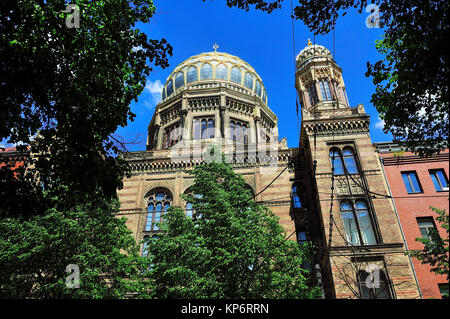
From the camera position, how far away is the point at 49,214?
14.1m

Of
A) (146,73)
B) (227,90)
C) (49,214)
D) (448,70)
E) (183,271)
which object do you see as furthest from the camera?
(227,90)

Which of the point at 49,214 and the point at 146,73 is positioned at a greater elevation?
the point at 146,73

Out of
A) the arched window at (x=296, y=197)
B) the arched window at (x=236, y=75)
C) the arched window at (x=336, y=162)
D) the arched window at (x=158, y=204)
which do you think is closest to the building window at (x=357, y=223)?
the arched window at (x=336, y=162)

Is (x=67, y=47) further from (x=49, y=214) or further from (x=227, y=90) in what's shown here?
(x=227, y=90)

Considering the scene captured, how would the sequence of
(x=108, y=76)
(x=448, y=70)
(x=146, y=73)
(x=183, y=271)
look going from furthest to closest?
1. (x=183, y=271)
2. (x=146, y=73)
3. (x=108, y=76)
4. (x=448, y=70)

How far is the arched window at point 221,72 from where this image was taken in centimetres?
3600

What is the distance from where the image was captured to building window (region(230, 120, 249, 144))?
103ft

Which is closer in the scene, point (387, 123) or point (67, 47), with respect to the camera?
point (67, 47)

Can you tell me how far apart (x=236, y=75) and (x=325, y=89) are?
12.8 metres

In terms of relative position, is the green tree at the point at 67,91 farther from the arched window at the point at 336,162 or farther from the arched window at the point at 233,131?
the arched window at the point at 233,131

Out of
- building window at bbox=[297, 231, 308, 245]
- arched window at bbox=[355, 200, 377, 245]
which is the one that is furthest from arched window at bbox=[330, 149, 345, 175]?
building window at bbox=[297, 231, 308, 245]
